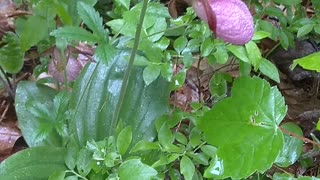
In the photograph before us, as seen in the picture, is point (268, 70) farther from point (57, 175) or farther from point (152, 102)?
point (57, 175)

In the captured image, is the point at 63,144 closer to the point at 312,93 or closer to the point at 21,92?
the point at 21,92

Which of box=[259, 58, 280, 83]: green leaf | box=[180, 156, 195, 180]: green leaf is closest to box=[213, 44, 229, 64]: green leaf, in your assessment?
box=[259, 58, 280, 83]: green leaf

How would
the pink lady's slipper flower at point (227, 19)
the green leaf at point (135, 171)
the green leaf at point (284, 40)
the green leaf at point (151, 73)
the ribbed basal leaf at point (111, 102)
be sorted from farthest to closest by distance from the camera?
1. the green leaf at point (284, 40)
2. the ribbed basal leaf at point (111, 102)
3. the green leaf at point (151, 73)
4. the green leaf at point (135, 171)
5. the pink lady's slipper flower at point (227, 19)

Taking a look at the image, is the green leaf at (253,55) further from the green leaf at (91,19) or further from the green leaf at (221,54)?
the green leaf at (91,19)

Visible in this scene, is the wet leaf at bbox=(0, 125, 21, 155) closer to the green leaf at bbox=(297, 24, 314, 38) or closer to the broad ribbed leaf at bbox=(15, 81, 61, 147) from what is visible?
the broad ribbed leaf at bbox=(15, 81, 61, 147)

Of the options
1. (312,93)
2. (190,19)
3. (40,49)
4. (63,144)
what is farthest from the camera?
(312,93)

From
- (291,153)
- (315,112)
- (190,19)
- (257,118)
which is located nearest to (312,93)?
(315,112)

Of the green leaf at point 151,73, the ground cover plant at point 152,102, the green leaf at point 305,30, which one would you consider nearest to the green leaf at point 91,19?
the ground cover plant at point 152,102
